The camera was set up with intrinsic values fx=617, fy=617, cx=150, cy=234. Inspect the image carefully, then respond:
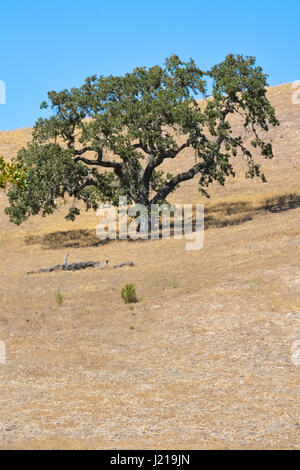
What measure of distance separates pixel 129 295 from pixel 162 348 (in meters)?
4.75

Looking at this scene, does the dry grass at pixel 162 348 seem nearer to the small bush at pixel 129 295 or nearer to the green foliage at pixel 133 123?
the small bush at pixel 129 295

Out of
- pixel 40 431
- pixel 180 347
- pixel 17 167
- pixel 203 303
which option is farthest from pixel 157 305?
pixel 40 431

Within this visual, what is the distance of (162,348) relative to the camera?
1614cm

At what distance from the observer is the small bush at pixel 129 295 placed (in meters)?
20.6

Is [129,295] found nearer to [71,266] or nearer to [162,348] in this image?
[162,348]

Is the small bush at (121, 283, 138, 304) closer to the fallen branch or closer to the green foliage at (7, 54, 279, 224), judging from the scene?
the fallen branch

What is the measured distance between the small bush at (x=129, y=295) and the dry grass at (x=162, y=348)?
0.41 meters

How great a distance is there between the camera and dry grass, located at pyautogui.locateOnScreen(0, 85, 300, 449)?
10938mm

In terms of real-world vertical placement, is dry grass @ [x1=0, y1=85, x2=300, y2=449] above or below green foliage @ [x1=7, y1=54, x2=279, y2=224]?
below

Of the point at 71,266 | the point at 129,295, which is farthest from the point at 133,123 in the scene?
the point at 129,295

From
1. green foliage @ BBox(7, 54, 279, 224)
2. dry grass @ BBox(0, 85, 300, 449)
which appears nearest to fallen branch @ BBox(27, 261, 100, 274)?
dry grass @ BBox(0, 85, 300, 449)

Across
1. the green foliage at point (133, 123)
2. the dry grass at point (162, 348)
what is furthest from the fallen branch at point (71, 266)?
the green foliage at point (133, 123)

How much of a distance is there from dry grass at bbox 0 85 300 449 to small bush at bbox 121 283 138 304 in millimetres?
409
